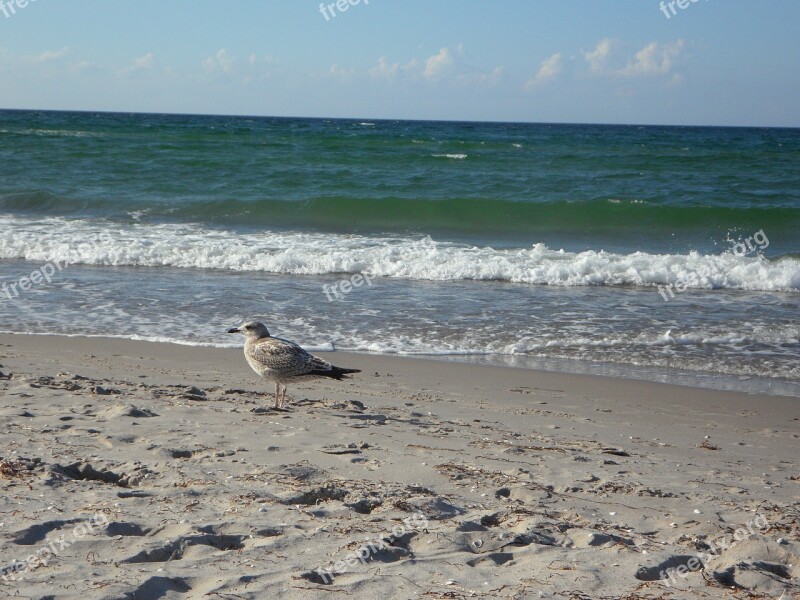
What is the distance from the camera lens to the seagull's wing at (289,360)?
236 inches

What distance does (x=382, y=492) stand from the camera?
160 inches

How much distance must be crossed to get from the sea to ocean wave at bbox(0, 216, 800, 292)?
1.7 inches

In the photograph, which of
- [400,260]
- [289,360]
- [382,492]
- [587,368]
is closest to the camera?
[382,492]

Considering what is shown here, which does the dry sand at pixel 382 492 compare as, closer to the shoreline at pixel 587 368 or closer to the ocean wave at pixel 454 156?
the shoreline at pixel 587 368

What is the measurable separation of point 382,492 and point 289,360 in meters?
2.10

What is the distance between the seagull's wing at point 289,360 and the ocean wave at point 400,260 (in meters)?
6.64

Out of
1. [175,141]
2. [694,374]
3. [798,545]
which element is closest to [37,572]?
[798,545]

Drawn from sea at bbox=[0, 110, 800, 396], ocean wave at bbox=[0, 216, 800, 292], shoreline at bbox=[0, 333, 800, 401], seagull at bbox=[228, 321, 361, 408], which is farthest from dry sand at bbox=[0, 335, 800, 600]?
ocean wave at bbox=[0, 216, 800, 292]

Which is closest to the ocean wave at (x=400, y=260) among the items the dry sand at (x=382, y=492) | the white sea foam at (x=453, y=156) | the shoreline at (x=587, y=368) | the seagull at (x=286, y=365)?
the shoreline at (x=587, y=368)

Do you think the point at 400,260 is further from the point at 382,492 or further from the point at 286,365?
the point at 382,492

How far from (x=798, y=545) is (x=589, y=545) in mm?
938

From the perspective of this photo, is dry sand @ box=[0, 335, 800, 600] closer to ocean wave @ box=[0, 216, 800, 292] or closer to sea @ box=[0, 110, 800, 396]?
sea @ box=[0, 110, 800, 396]

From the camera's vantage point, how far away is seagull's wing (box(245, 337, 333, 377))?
600cm

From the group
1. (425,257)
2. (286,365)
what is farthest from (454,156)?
(286,365)
